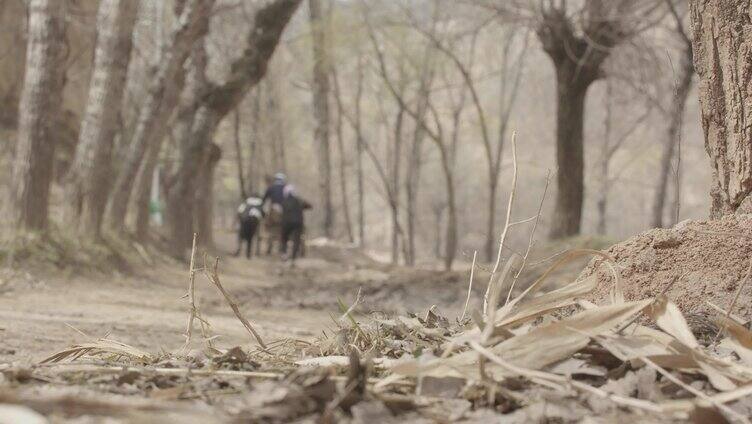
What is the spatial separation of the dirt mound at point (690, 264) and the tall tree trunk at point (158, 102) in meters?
9.87

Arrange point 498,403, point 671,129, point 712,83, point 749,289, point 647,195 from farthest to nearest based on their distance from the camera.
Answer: point 647,195, point 671,129, point 712,83, point 749,289, point 498,403

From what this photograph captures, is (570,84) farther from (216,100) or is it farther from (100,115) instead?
(100,115)

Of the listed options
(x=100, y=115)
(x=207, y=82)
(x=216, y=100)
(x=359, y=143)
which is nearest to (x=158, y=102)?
(x=100, y=115)

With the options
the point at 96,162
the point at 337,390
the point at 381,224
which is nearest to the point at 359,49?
the point at 96,162

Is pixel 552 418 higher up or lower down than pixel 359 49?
lower down

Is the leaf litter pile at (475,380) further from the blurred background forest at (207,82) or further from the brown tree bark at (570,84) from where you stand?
the brown tree bark at (570,84)

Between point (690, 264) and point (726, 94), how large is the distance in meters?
0.76

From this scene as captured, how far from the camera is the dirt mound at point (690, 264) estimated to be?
251 centimetres

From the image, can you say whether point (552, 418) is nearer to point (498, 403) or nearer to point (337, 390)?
point (498, 403)

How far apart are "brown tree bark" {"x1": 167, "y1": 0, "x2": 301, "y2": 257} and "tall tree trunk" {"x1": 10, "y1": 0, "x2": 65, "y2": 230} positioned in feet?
20.5

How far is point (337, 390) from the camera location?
1583 mm

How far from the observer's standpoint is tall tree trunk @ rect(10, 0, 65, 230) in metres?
8.95

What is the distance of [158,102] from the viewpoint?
12227 millimetres

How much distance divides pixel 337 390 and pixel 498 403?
0.32 meters
